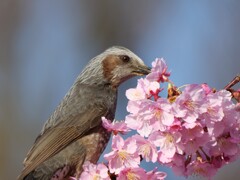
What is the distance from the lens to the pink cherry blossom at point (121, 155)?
3.44 metres

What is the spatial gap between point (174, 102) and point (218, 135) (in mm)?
297

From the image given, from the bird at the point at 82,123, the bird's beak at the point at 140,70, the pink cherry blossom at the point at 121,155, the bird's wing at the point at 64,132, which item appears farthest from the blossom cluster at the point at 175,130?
the bird's beak at the point at 140,70

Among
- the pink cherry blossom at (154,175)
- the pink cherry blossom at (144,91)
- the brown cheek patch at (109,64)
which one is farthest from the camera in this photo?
the brown cheek patch at (109,64)

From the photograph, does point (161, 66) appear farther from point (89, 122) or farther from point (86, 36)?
point (86, 36)

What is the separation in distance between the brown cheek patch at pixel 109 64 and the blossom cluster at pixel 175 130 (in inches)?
77.4

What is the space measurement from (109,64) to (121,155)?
2188 mm

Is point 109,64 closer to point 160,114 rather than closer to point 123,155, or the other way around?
point 123,155

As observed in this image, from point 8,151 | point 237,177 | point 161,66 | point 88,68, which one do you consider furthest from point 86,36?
point 161,66

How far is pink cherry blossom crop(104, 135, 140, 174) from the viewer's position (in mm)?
3438

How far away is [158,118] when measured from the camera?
10.6ft

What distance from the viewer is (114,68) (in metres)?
5.52

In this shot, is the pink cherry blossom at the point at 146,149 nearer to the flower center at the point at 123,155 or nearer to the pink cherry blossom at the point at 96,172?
the flower center at the point at 123,155

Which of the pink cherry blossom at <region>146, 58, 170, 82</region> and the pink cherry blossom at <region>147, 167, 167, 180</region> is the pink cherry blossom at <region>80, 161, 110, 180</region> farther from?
the pink cherry blossom at <region>146, 58, 170, 82</region>

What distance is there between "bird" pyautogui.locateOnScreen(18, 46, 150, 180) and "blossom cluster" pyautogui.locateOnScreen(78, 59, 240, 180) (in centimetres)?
138
